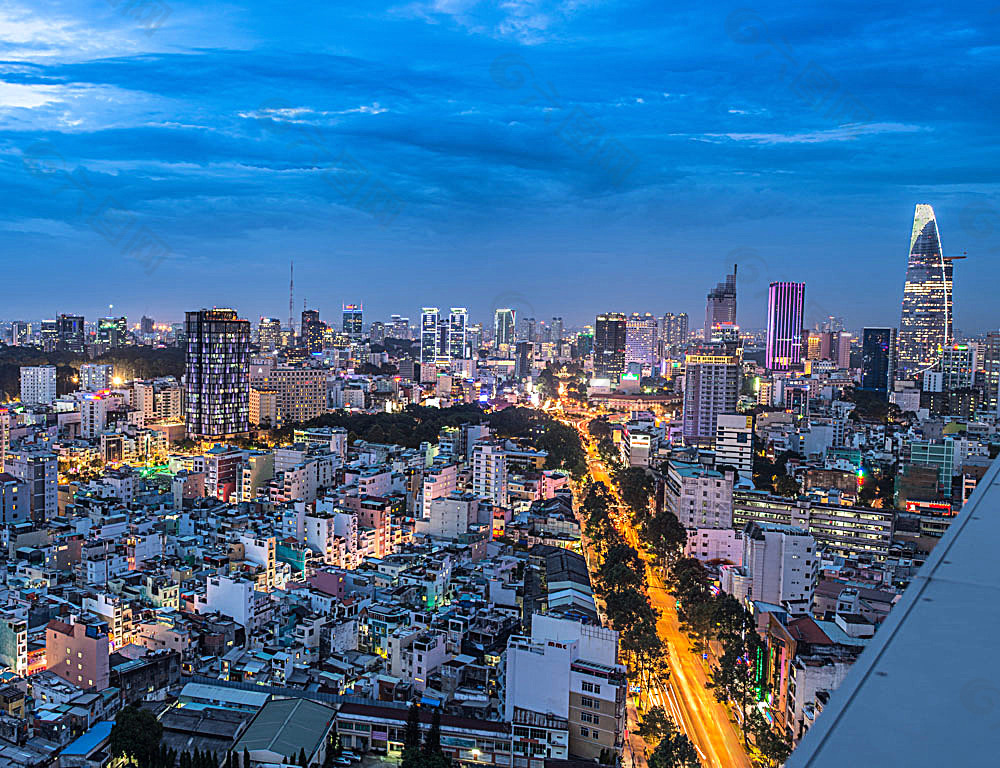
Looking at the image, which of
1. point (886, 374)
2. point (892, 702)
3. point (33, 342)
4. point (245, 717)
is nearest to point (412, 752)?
point (245, 717)

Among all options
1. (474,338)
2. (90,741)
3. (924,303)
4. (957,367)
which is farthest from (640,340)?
(90,741)

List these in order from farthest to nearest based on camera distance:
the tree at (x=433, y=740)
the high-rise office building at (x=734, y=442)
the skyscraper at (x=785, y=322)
Result: 1. the skyscraper at (x=785, y=322)
2. the high-rise office building at (x=734, y=442)
3. the tree at (x=433, y=740)

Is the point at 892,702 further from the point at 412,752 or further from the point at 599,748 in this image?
the point at 599,748

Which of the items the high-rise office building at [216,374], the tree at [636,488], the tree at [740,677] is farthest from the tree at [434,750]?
the high-rise office building at [216,374]

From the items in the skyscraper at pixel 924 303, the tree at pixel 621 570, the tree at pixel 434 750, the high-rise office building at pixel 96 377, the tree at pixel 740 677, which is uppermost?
the skyscraper at pixel 924 303

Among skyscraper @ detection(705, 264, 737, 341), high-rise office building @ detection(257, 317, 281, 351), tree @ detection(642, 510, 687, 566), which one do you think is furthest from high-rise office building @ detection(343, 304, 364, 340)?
tree @ detection(642, 510, 687, 566)

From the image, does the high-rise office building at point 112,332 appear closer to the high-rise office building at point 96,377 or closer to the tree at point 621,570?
the high-rise office building at point 96,377

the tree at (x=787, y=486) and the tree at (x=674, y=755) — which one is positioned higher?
the tree at (x=787, y=486)

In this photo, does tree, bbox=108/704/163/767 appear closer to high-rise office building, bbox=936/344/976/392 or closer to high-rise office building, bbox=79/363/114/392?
high-rise office building, bbox=79/363/114/392
